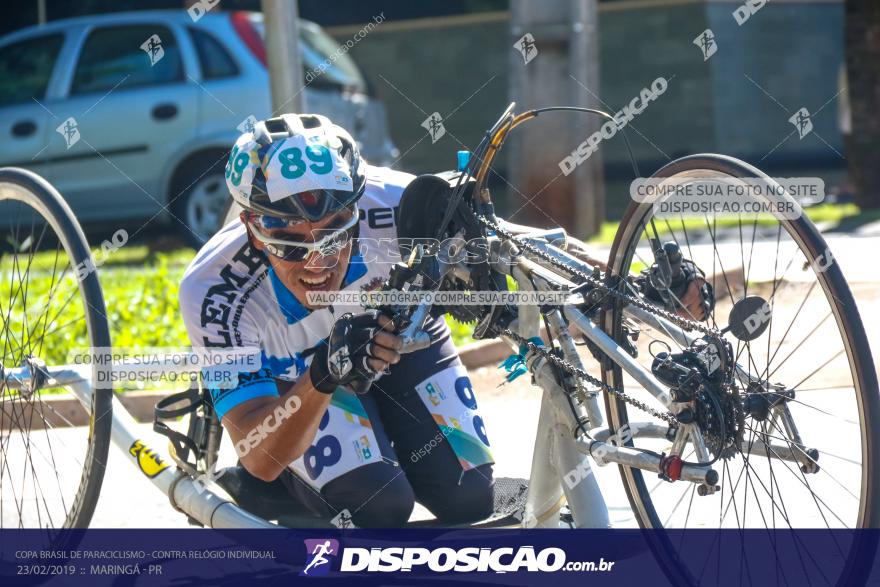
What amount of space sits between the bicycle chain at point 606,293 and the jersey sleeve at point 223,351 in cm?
68

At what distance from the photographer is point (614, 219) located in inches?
462

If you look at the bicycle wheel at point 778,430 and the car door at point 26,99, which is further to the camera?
the car door at point 26,99

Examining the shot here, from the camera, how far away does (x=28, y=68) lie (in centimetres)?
1094

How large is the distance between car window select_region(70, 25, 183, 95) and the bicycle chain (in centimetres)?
766

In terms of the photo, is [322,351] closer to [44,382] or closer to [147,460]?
[147,460]

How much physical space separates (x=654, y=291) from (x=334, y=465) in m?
0.99

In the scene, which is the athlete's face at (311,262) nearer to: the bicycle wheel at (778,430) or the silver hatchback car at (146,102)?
the bicycle wheel at (778,430)

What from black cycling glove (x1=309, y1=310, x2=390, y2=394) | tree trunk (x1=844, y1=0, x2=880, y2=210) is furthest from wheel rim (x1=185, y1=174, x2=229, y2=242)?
black cycling glove (x1=309, y1=310, x2=390, y2=394)

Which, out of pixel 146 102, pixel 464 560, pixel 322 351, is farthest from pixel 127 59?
pixel 322 351

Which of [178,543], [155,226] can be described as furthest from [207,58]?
[178,543]

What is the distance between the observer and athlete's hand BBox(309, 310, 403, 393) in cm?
284

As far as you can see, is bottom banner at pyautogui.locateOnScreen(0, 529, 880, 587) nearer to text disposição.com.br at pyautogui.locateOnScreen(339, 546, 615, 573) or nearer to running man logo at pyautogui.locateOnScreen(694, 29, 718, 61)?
text disposição.com.br at pyautogui.locateOnScreen(339, 546, 615, 573)

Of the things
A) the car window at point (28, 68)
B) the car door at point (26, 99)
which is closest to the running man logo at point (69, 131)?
the car door at point (26, 99)

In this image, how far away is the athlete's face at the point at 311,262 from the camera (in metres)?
3.26
